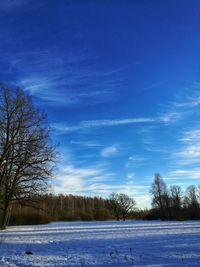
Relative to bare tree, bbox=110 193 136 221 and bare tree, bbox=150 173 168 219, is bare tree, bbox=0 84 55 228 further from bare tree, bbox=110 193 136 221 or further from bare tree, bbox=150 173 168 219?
bare tree, bbox=110 193 136 221

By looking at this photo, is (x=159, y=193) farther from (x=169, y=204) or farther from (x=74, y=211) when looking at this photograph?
(x=74, y=211)

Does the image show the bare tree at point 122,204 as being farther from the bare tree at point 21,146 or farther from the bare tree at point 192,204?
the bare tree at point 21,146

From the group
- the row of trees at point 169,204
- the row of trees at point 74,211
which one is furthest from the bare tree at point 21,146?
the row of trees at point 169,204

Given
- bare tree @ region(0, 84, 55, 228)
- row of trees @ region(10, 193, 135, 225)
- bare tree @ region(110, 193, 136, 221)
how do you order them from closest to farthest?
bare tree @ region(0, 84, 55, 228)
row of trees @ region(10, 193, 135, 225)
bare tree @ region(110, 193, 136, 221)

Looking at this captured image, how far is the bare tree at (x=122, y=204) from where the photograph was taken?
9818 cm

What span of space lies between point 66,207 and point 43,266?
119m

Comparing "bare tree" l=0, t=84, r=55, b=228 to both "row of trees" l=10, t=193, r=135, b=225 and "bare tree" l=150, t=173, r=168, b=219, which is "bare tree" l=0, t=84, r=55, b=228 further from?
"bare tree" l=150, t=173, r=168, b=219

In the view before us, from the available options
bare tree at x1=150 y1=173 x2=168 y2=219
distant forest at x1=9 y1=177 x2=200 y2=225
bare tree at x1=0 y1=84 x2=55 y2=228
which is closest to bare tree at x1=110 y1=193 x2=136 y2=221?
distant forest at x1=9 y1=177 x2=200 y2=225

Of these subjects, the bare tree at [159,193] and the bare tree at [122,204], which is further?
the bare tree at [122,204]

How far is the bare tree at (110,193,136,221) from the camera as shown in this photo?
322 ft

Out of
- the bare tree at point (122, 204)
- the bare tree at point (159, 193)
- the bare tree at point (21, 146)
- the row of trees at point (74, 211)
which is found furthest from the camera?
the bare tree at point (122, 204)

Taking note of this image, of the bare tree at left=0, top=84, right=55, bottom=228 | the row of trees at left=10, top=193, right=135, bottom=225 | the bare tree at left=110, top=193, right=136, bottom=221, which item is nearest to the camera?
the bare tree at left=0, top=84, right=55, bottom=228

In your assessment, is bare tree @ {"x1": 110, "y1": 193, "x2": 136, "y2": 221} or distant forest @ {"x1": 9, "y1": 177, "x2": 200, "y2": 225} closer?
distant forest @ {"x1": 9, "y1": 177, "x2": 200, "y2": 225}

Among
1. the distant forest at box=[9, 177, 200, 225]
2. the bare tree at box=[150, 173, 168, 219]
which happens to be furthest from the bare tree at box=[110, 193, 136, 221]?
the bare tree at box=[150, 173, 168, 219]
